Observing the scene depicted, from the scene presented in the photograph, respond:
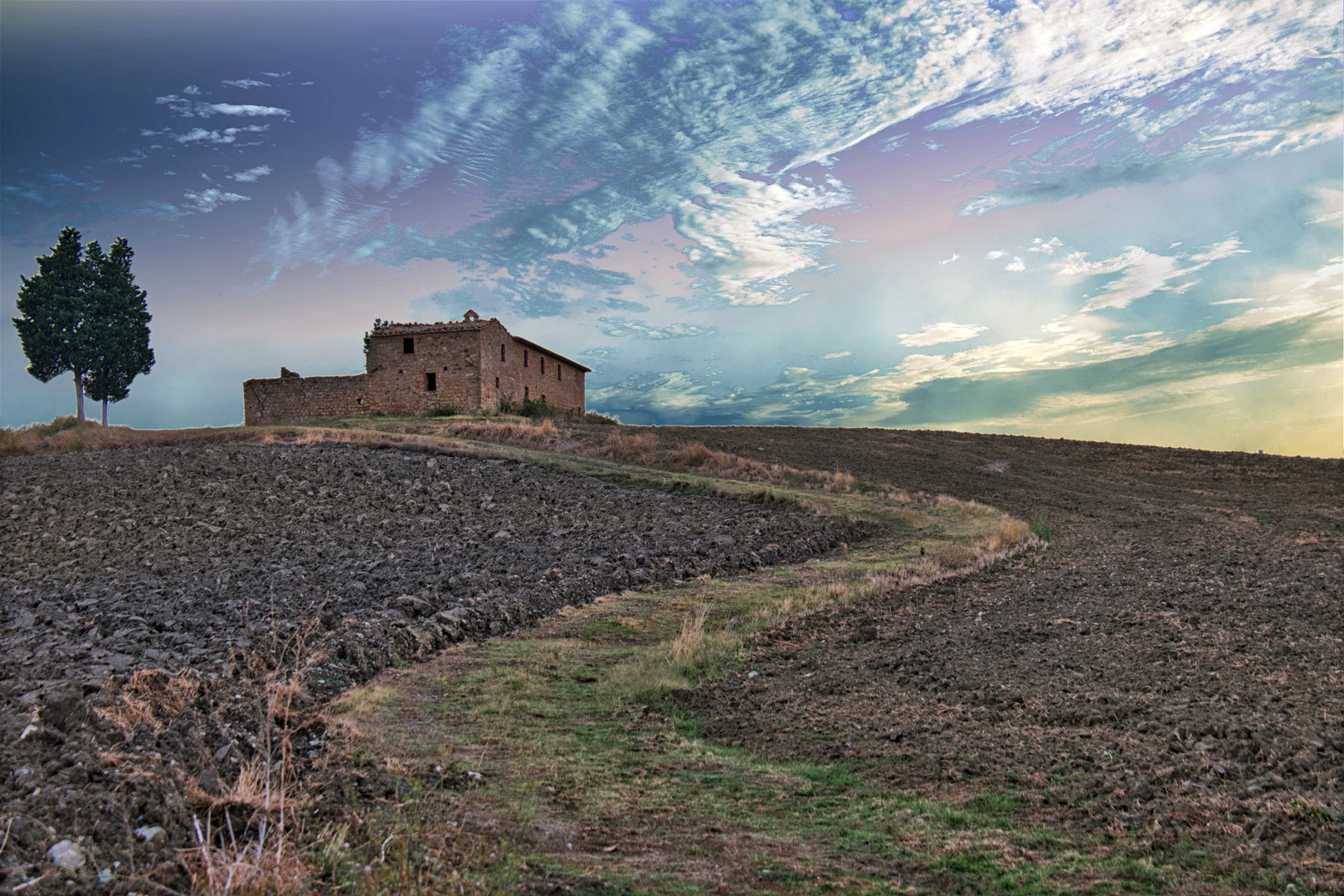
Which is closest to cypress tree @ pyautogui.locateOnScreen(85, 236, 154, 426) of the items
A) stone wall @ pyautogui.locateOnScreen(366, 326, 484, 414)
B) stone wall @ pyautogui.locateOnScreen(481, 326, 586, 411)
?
stone wall @ pyautogui.locateOnScreen(366, 326, 484, 414)

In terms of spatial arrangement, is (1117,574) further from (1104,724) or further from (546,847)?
(546,847)

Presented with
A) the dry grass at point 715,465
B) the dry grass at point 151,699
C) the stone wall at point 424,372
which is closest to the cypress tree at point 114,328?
the stone wall at point 424,372

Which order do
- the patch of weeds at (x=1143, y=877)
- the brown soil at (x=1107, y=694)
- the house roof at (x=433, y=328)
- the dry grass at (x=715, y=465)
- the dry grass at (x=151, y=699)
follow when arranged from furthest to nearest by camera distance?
the house roof at (x=433, y=328)
the dry grass at (x=715, y=465)
the dry grass at (x=151, y=699)
the brown soil at (x=1107, y=694)
the patch of weeds at (x=1143, y=877)

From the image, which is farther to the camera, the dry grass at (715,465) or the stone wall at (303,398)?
the stone wall at (303,398)

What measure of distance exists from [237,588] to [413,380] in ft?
110

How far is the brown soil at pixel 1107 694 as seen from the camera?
4.52 metres

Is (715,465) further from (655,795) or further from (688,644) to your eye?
(655,795)

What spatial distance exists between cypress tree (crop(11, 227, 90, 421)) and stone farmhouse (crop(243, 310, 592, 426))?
1030 centimetres

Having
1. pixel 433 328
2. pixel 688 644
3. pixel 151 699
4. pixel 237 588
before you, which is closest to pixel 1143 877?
pixel 688 644

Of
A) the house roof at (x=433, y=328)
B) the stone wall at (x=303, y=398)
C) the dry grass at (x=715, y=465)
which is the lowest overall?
the dry grass at (x=715, y=465)

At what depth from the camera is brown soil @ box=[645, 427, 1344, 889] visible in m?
4.52

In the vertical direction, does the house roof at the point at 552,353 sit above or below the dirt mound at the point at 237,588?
above

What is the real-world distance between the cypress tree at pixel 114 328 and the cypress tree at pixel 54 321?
547mm

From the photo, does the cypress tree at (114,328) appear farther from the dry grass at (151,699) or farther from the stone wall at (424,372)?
the dry grass at (151,699)
